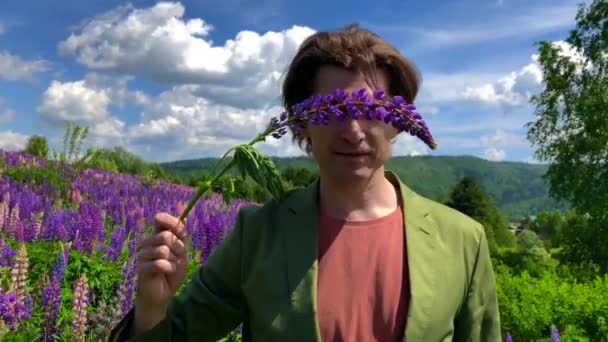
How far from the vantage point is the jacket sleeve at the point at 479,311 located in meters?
2.21

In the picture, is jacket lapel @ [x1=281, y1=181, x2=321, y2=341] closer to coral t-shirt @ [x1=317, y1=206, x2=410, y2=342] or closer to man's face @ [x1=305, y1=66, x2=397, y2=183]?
coral t-shirt @ [x1=317, y1=206, x2=410, y2=342]

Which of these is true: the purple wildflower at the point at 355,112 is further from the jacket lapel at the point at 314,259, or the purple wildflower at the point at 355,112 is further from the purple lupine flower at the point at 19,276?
the purple lupine flower at the point at 19,276

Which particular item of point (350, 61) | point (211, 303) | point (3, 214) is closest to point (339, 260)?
point (211, 303)

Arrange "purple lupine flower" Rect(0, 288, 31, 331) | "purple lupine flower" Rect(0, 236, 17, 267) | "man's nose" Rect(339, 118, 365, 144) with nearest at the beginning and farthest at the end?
1. "man's nose" Rect(339, 118, 365, 144)
2. "purple lupine flower" Rect(0, 288, 31, 331)
3. "purple lupine flower" Rect(0, 236, 17, 267)

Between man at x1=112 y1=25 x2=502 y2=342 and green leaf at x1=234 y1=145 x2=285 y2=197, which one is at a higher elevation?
green leaf at x1=234 y1=145 x2=285 y2=197

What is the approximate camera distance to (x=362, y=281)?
82.0 inches

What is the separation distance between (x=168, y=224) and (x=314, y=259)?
1.66 ft

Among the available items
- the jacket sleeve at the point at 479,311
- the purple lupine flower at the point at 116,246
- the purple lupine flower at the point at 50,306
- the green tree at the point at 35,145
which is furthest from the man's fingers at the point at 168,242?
the green tree at the point at 35,145

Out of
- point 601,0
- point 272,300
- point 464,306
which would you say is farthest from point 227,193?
point 601,0

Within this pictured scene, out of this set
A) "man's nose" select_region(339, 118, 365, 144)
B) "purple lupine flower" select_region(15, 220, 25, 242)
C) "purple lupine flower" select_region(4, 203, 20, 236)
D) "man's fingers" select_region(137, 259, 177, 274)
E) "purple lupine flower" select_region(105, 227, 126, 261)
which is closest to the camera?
"man's fingers" select_region(137, 259, 177, 274)

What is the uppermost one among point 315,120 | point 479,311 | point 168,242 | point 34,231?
point 315,120

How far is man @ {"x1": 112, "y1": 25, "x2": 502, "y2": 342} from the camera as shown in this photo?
2.02 metres

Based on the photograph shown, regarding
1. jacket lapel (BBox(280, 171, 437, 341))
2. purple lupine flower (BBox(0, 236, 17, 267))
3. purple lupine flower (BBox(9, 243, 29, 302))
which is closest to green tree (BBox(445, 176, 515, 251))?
purple lupine flower (BBox(0, 236, 17, 267))

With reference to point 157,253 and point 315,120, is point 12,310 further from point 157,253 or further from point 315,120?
point 315,120
